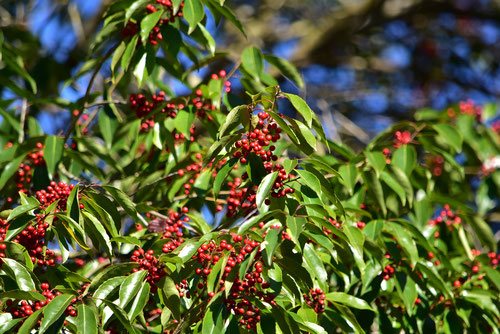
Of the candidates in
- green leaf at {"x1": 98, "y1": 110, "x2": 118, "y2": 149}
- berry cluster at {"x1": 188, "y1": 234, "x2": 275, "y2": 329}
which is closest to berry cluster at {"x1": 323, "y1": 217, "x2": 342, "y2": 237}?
berry cluster at {"x1": 188, "y1": 234, "x2": 275, "y2": 329}

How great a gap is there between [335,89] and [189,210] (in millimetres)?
3497

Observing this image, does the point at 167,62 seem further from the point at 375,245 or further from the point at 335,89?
the point at 335,89

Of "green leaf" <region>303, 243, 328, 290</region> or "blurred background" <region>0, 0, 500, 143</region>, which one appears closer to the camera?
"green leaf" <region>303, 243, 328, 290</region>

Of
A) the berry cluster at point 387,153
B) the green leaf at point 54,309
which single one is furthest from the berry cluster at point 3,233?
the berry cluster at point 387,153

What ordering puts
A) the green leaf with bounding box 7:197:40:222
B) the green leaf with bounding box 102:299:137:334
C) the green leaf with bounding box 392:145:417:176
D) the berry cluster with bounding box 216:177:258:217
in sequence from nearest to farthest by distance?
the green leaf with bounding box 102:299:137:334 < the green leaf with bounding box 7:197:40:222 < the berry cluster with bounding box 216:177:258:217 < the green leaf with bounding box 392:145:417:176

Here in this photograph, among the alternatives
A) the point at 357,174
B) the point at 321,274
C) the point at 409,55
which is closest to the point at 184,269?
the point at 321,274

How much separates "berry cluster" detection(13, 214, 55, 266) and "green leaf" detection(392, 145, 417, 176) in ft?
4.35

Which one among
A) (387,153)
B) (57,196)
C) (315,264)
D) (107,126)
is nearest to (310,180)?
(315,264)

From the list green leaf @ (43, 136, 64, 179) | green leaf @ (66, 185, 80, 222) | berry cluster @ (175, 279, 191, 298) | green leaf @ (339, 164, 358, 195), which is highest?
green leaf @ (66, 185, 80, 222)

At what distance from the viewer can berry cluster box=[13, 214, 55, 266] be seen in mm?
2068

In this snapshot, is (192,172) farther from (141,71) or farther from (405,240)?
(405,240)

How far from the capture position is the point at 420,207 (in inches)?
111

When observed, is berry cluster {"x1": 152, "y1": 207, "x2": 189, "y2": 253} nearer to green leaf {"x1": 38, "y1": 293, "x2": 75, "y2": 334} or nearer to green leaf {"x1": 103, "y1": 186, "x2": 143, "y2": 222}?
green leaf {"x1": 103, "y1": 186, "x2": 143, "y2": 222}

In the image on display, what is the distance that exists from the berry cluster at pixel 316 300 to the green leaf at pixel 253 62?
869mm
